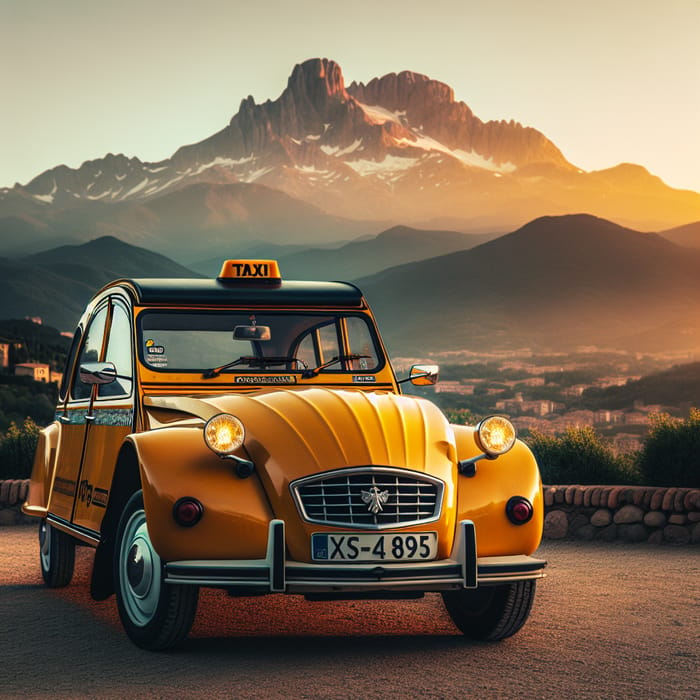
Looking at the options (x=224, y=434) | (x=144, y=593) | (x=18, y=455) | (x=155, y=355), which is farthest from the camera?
(x=18, y=455)

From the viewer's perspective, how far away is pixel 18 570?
34.9 feet

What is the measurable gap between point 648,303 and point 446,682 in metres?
193

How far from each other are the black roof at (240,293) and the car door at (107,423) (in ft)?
0.84

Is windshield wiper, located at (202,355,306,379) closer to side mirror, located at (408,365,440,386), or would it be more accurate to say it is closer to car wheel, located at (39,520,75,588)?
side mirror, located at (408,365,440,386)

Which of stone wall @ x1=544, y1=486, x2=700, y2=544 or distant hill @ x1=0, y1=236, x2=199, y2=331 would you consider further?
distant hill @ x1=0, y1=236, x2=199, y2=331

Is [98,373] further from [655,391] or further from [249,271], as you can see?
[655,391]

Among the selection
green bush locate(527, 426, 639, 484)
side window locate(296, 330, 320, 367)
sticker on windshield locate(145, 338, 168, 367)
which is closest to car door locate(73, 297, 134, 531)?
sticker on windshield locate(145, 338, 168, 367)

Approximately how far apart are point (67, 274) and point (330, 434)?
15557cm

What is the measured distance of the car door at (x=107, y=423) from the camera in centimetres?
730

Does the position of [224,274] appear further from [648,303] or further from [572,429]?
[648,303]

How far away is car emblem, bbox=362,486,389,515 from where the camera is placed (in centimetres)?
581

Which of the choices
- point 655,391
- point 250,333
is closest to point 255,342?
point 250,333

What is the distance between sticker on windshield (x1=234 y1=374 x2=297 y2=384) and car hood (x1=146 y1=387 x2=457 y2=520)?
0.92 metres

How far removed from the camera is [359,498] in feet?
19.1
